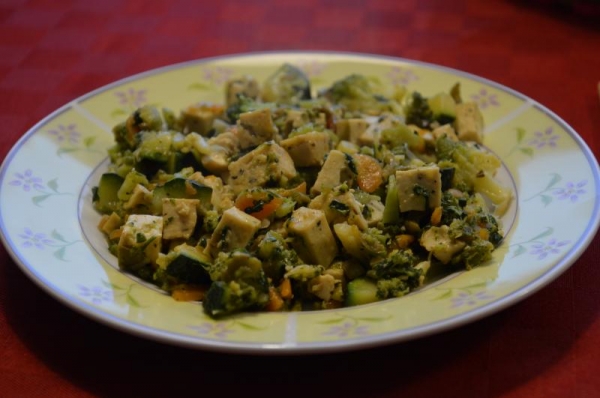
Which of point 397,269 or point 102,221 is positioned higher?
point 397,269

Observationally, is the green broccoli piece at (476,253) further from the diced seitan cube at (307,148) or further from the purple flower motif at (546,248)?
the diced seitan cube at (307,148)

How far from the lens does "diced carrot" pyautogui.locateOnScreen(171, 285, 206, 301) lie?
7.53 ft

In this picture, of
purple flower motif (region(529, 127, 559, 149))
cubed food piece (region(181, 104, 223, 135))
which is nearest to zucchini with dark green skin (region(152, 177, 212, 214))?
cubed food piece (region(181, 104, 223, 135))

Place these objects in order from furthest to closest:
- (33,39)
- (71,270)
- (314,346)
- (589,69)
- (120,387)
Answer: (33,39)
(589,69)
(71,270)
(120,387)
(314,346)

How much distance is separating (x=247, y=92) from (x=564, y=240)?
1.83 meters

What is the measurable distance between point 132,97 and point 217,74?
20.0 inches

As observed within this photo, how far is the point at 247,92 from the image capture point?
3.49 meters

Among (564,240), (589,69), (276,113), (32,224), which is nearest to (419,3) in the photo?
(589,69)

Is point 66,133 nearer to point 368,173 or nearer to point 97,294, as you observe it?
point 97,294

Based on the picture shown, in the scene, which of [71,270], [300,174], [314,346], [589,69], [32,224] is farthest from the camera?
[589,69]

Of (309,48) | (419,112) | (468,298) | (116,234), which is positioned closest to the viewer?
(468,298)

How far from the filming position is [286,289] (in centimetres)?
230

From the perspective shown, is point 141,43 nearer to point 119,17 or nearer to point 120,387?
point 119,17

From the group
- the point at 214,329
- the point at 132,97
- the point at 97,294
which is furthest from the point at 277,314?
the point at 132,97
